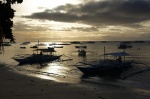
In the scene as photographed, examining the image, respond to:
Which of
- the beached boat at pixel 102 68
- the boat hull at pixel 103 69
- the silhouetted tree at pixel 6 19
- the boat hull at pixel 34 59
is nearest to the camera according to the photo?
the silhouetted tree at pixel 6 19

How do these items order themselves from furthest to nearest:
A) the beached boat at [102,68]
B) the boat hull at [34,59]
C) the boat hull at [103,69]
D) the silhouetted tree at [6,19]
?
1. the boat hull at [34,59]
2. the beached boat at [102,68]
3. the boat hull at [103,69]
4. the silhouetted tree at [6,19]

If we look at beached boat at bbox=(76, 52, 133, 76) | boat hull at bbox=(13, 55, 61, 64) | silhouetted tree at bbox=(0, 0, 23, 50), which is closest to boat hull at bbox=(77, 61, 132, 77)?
beached boat at bbox=(76, 52, 133, 76)

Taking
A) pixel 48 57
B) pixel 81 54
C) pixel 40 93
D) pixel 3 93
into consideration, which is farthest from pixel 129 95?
pixel 81 54

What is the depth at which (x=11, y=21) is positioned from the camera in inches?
815

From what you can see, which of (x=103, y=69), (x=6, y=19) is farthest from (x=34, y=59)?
(x=6, y=19)

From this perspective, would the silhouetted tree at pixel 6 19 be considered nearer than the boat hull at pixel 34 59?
Yes

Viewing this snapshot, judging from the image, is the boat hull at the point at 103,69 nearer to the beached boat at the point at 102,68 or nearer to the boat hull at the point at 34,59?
the beached boat at the point at 102,68

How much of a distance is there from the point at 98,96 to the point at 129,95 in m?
3.57

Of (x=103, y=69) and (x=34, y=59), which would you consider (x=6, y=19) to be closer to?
(x=103, y=69)

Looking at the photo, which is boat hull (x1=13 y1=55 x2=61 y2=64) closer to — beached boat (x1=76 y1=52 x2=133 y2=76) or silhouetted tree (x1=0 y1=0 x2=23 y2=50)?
beached boat (x1=76 y1=52 x2=133 y2=76)

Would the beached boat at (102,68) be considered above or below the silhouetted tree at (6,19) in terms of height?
below

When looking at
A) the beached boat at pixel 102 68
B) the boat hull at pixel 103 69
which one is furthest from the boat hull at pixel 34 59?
the boat hull at pixel 103 69

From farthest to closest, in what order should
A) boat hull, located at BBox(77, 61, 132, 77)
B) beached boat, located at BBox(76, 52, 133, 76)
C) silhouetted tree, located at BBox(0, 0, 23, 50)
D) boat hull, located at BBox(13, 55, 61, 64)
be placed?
boat hull, located at BBox(13, 55, 61, 64)
beached boat, located at BBox(76, 52, 133, 76)
boat hull, located at BBox(77, 61, 132, 77)
silhouetted tree, located at BBox(0, 0, 23, 50)

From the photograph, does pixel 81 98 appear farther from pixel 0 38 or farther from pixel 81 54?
pixel 81 54
